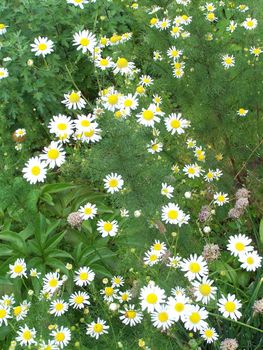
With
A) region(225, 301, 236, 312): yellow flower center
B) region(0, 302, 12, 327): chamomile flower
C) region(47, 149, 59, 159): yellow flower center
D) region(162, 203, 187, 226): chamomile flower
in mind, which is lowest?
region(225, 301, 236, 312): yellow flower center

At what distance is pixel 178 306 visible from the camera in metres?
1.82

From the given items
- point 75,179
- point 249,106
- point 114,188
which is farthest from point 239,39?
point 114,188

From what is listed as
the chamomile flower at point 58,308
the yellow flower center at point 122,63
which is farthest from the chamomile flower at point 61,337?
the yellow flower center at point 122,63

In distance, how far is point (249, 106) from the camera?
3055mm

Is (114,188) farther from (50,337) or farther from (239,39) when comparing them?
(239,39)

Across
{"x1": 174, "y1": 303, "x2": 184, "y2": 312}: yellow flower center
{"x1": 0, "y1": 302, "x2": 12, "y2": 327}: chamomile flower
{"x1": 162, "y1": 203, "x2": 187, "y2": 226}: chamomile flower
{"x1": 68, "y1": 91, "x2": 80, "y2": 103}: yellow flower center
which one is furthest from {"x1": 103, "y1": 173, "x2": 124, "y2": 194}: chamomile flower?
{"x1": 0, "y1": 302, "x2": 12, "y2": 327}: chamomile flower

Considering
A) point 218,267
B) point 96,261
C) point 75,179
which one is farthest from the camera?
point 75,179

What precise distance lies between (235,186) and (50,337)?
1.49 metres

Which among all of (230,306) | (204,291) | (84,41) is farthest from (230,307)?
(84,41)

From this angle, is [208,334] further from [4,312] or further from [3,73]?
[3,73]

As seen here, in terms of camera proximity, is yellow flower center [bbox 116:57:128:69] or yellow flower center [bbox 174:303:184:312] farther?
yellow flower center [bbox 116:57:128:69]

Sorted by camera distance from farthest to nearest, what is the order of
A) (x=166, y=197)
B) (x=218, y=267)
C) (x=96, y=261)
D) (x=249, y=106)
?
(x=249, y=106) → (x=96, y=261) → (x=218, y=267) → (x=166, y=197)

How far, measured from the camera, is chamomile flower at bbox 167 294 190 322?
181cm

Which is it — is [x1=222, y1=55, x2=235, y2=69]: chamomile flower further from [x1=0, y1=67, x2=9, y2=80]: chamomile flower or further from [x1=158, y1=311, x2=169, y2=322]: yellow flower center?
[x1=158, y1=311, x2=169, y2=322]: yellow flower center
